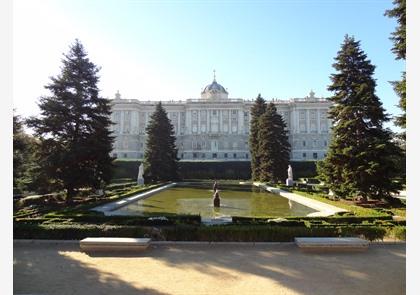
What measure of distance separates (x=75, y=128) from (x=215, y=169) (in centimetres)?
3291

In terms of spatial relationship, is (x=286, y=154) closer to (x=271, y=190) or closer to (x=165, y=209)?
(x=271, y=190)

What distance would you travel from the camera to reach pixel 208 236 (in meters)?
10.3

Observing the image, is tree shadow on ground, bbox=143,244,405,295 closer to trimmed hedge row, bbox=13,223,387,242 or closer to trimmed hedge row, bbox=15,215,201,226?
trimmed hedge row, bbox=13,223,387,242

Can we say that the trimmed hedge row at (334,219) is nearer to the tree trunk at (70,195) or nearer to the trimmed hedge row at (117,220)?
the trimmed hedge row at (117,220)

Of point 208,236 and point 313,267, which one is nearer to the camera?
point 313,267

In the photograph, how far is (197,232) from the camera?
33.9 feet

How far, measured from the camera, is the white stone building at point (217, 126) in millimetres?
82062

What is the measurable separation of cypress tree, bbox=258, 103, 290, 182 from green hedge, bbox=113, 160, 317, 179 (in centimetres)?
908

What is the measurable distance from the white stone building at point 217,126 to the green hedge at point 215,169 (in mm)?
29112

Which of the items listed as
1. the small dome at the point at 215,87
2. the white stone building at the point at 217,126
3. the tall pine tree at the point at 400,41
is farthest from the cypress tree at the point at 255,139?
the small dome at the point at 215,87

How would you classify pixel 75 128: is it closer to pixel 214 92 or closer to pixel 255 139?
pixel 255 139

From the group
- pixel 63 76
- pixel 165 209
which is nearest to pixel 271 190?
pixel 165 209

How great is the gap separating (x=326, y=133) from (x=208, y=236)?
77.4 metres

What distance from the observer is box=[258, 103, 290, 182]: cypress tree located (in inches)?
1517
